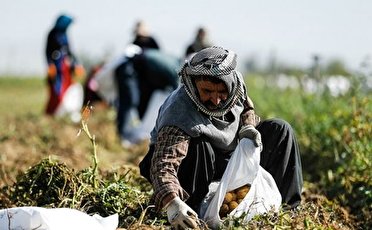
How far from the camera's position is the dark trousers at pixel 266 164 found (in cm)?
424

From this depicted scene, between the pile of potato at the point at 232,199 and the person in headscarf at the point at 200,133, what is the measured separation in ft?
0.37

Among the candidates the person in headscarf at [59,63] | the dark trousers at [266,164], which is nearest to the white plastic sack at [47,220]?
the dark trousers at [266,164]

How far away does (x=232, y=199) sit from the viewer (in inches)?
170

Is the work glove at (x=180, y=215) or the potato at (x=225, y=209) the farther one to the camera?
the potato at (x=225, y=209)

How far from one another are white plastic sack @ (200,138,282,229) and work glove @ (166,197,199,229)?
0.79 feet

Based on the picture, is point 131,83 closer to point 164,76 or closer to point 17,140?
point 164,76

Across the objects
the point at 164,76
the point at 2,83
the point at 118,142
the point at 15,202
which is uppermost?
the point at 15,202

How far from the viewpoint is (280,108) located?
32.3 ft

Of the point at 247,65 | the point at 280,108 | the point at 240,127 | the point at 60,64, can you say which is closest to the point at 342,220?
the point at 240,127

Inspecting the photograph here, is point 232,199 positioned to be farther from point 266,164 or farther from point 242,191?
point 266,164

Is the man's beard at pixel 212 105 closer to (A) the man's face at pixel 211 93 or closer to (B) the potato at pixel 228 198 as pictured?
(A) the man's face at pixel 211 93

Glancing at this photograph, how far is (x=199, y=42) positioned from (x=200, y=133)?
6142mm

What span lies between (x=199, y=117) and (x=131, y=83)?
238 inches

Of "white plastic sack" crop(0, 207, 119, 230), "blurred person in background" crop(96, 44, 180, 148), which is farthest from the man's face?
"blurred person in background" crop(96, 44, 180, 148)
